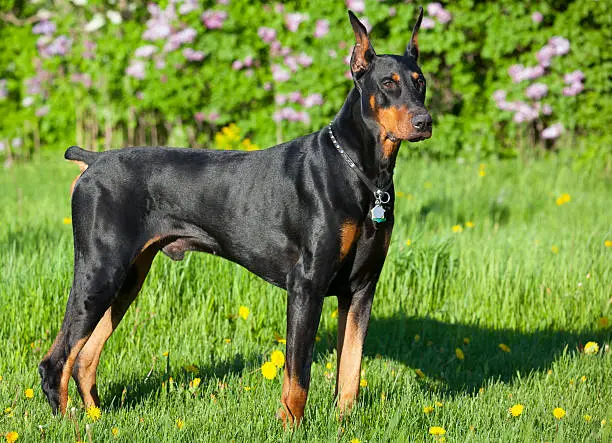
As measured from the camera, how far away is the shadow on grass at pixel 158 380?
12.9 ft

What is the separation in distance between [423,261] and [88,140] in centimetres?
640

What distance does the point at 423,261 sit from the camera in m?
5.36

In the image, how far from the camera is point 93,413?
11.2 ft

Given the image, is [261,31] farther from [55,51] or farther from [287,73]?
[55,51]

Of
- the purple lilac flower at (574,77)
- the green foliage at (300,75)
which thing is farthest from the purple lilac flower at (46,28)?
the purple lilac flower at (574,77)

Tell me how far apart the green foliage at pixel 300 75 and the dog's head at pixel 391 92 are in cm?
542

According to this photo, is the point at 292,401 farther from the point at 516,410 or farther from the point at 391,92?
the point at 391,92

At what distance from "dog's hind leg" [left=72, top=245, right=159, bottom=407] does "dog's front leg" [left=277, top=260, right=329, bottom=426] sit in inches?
32.7

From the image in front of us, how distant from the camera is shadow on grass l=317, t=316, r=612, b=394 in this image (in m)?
4.38

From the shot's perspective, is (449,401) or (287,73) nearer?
(449,401)

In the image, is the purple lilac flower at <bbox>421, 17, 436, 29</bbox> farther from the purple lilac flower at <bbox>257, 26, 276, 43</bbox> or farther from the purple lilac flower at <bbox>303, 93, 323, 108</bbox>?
the purple lilac flower at <bbox>257, 26, 276, 43</bbox>

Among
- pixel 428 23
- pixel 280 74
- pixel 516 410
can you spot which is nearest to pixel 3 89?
pixel 280 74

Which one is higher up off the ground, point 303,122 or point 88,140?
point 303,122

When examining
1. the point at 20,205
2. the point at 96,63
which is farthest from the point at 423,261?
the point at 96,63
